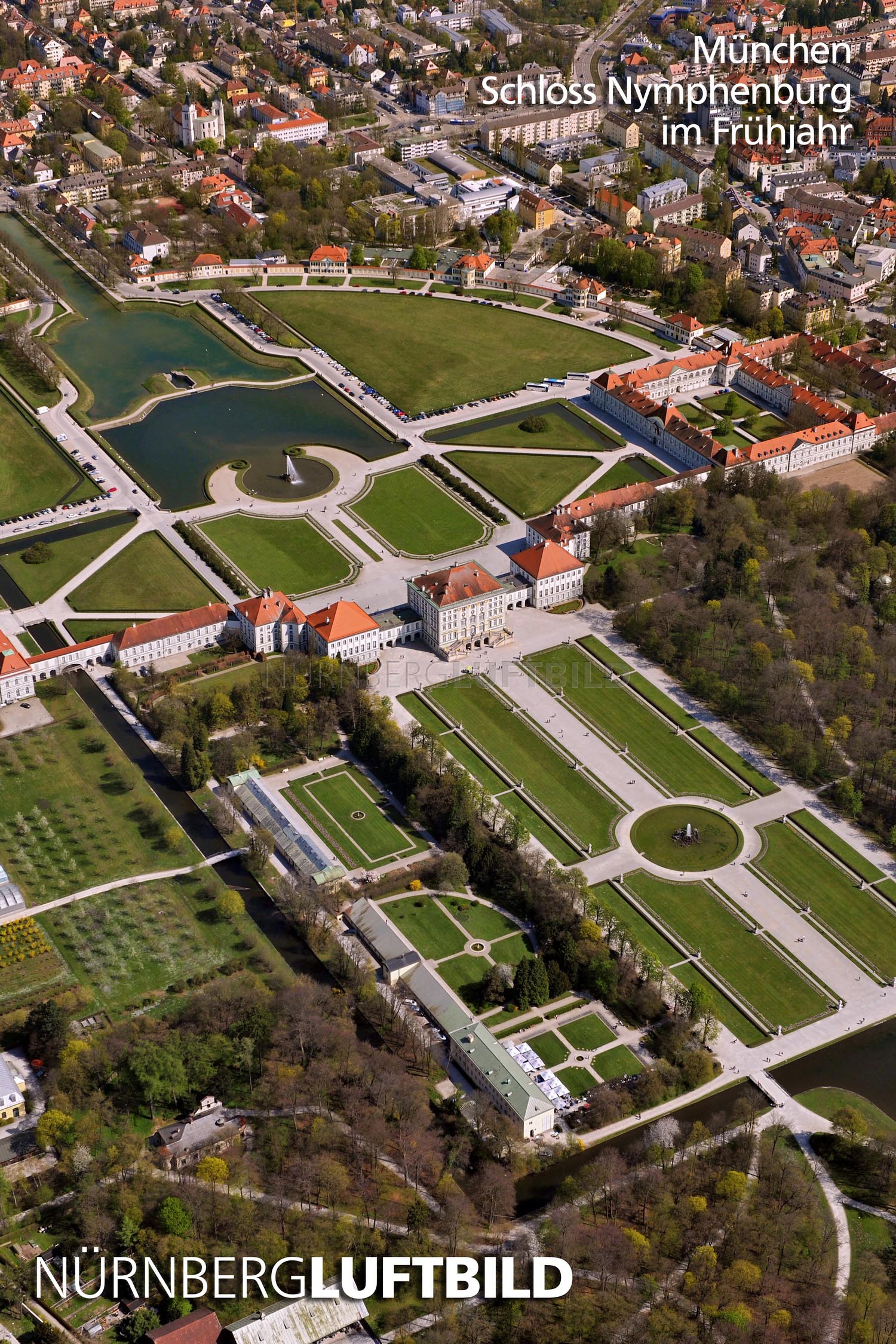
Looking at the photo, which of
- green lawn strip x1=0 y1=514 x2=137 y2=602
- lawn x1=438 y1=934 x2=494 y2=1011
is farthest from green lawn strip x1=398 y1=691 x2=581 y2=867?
green lawn strip x1=0 y1=514 x2=137 y2=602

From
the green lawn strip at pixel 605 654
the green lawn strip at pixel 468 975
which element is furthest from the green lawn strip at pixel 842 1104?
the green lawn strip at pixel 605 654

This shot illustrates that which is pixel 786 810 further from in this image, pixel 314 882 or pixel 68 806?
pixel 68 806

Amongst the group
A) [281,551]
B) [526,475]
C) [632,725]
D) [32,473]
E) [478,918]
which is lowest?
[478,918]

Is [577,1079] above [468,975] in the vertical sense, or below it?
below

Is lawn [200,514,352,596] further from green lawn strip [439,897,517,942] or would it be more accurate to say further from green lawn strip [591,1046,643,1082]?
green lawn strip [591,1046,643,1082]

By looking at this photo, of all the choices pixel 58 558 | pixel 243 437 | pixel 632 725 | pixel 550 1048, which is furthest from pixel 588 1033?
pixel 243 437

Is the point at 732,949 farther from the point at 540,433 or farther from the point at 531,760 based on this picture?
the point at 540,433
